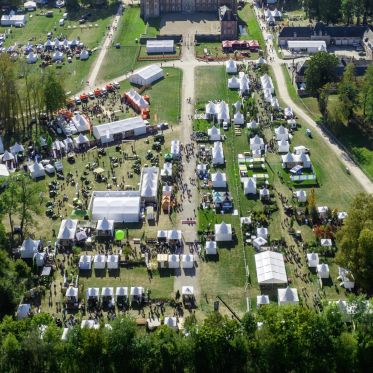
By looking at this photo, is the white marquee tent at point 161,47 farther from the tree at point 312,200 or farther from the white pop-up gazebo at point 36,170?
the tree at point 312,200

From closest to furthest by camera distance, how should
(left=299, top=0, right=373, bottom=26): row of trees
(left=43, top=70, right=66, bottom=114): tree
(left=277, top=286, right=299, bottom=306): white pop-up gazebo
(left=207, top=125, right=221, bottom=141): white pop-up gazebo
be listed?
1. (left=277, top=286, right=299, bottom=306): white pop-up gazebo
2. (left=207, top=125, right=221, bottom=141): white pop-up gazebo
3. (left=43, top=70, right=66, bottom=114): tree
4. (left=299, top=0, right=373, bottom=26): row of trees

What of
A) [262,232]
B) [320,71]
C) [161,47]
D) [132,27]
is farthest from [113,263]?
[132,27]

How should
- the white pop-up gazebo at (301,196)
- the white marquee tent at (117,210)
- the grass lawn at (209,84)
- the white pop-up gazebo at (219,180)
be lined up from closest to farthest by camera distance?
the white marquee tent at (117,210)
the white pop-up gazebo at (301,196)
the white pop-up gazebo at (219,180)
the grass lawn at (209,84)

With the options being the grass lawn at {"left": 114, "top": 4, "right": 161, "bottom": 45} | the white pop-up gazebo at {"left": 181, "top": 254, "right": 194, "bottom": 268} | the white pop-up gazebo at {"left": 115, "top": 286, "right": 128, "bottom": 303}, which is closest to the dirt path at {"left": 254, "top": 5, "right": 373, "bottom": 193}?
the white pop-up gazebo at {"left": 181, "top": 254, "right": 194, "bottom": 268}

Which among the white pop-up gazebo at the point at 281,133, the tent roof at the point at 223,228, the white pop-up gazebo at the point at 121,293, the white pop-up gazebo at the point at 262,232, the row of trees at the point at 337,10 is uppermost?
the row of trees at the point at 337,10

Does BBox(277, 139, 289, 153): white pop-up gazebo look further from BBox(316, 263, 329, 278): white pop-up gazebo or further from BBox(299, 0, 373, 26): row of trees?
BBox(299, 0, 373, 26): row of trees

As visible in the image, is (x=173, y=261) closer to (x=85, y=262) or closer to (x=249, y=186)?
(x=85, y=262)

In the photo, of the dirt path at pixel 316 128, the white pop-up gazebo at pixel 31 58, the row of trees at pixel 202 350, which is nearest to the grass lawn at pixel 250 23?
the dirt path at pixel 316 128
